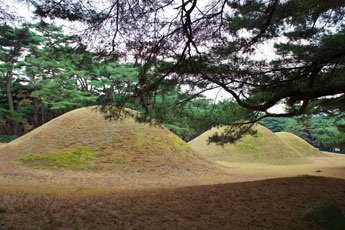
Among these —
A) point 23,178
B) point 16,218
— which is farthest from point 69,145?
point 16,218

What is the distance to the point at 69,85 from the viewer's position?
1686 centimetres

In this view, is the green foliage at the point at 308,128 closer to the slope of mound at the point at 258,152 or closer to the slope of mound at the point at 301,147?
the slope of mound at the point at 301,147

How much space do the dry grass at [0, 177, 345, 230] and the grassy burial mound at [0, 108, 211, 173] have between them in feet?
16.6

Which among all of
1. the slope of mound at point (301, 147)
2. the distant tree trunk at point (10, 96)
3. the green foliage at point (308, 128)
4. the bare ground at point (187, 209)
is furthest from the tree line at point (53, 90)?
the green foliage at point (308, 128)

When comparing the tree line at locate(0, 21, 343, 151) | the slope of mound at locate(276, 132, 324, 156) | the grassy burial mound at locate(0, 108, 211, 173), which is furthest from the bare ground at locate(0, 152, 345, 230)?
the slope of mound at locate(276, 132, 324, 156)

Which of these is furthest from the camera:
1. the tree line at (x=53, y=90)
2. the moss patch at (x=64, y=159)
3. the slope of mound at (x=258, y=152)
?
the slope of mound at (x=258, y=152)

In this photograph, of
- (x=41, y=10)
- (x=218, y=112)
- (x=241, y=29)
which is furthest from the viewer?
(x=218, y=112)

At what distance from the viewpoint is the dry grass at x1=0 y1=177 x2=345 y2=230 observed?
2.56 meters

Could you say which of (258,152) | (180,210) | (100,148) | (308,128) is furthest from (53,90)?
(308,128)

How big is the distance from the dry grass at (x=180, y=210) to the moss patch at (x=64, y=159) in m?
5.27

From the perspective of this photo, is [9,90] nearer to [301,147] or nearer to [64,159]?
[64,159]

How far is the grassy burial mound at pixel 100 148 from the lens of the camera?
889cm

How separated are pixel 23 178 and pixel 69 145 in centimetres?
306

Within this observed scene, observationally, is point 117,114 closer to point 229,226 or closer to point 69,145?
point 229,226
